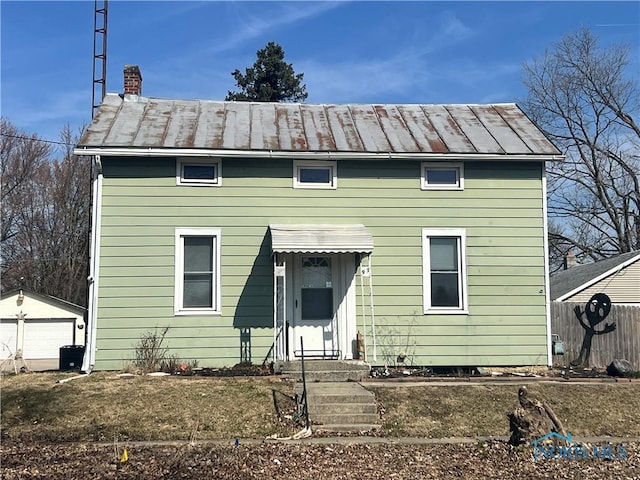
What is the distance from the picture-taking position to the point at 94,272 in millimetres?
11789

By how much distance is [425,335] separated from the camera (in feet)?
40.5

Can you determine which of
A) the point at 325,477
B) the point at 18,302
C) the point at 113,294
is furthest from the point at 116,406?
the point at 18,302

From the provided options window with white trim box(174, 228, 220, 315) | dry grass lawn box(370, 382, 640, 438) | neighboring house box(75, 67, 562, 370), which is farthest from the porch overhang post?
dry grass lawn box(370, 382, 640, 438)

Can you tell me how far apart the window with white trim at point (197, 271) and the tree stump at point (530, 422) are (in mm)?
6248

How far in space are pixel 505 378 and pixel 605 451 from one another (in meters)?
3.57

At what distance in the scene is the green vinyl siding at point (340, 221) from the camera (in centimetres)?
1189

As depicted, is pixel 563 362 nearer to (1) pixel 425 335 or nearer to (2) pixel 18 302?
(1) pixel 425 335

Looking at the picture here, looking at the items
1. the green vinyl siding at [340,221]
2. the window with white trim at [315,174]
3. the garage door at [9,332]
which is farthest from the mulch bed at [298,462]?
the garage door at [9,332]

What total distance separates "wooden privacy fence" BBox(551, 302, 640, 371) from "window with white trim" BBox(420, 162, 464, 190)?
201 inches

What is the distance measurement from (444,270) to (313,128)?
13.9ft

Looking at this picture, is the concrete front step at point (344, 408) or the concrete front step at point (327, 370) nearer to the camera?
the concrete front step at point (344, 408)

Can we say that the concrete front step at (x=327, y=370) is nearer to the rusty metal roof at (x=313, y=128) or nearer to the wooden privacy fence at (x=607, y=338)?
the rusty metal roof at (x=313, y=128)

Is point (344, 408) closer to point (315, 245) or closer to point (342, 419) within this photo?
point (342, 419)

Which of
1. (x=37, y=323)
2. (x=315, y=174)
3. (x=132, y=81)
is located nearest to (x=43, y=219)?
(x=37, y=323)
